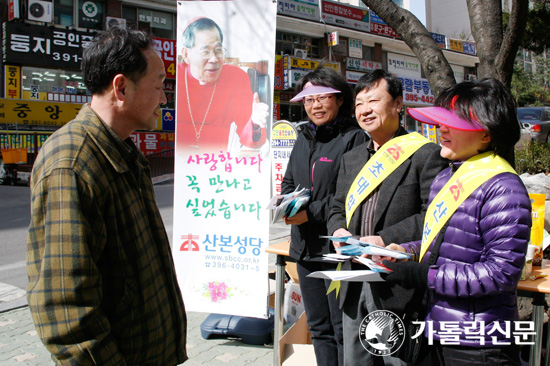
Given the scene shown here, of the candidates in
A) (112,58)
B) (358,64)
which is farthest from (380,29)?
(112,58)

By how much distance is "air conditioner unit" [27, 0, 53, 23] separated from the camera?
14.9 meters

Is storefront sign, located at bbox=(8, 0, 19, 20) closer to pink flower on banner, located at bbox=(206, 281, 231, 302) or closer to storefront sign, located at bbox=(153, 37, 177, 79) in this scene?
storefront sign, located at bbox=(153, 37, 177, 79)

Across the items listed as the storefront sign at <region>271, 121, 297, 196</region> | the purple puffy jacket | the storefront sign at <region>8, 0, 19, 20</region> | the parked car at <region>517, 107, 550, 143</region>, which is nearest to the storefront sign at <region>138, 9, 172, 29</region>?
the storefront sign at <region>8, 0, 19, 20</region>

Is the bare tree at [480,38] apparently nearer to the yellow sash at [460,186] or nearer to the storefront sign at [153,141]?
the yellow sash at [460,186]

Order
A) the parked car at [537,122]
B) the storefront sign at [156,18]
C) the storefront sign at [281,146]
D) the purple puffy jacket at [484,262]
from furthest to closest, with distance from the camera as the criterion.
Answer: the storefront sign at [156,18] < the parked car at [537,122] < the storefront sign at [281,146] < the purple puffy jacket at [484,262]

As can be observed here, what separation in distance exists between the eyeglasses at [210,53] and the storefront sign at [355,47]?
21649 mm

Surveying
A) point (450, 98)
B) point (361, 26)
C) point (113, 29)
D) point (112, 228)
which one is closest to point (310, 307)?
point (450, 98)

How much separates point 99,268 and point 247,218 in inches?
87.7

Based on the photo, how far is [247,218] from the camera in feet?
11.8

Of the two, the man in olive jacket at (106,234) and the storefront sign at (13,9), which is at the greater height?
the storefront sign at (13,9)

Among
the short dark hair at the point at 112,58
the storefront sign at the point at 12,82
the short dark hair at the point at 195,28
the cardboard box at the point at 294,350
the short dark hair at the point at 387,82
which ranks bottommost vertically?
the cardboard box at the point at 294,350

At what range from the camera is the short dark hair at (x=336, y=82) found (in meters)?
2.87

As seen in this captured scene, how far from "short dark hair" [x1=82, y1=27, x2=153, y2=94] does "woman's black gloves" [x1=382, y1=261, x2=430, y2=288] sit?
1.23m

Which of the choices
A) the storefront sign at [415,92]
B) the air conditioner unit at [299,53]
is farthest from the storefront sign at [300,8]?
the storefront sign at [415,92]
